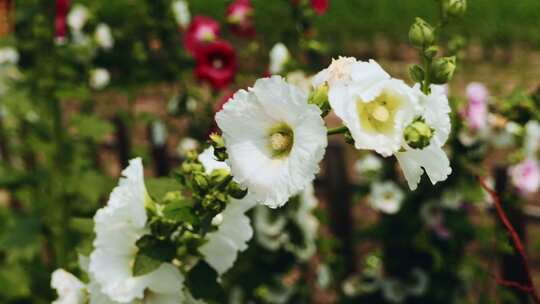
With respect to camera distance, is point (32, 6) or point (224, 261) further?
point (32, 6)

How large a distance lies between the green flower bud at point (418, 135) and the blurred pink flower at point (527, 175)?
60.8 inches

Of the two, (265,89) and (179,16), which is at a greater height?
(179,16)

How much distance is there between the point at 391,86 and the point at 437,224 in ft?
5.82

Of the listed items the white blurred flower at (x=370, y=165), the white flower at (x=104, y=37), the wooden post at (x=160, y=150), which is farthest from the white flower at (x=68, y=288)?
the wooden post at (x=160, y=150)

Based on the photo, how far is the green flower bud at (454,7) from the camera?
1.13m

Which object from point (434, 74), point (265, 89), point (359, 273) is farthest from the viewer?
point (359, 273)

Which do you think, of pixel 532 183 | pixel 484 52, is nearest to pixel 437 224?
pixel 532 183

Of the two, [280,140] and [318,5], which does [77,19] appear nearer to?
[318,5]

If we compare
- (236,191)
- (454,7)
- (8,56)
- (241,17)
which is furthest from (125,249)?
(8,56)

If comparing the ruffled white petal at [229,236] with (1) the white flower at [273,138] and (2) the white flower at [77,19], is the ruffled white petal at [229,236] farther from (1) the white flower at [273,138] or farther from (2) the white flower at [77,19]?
(2) the white flower at [77,19]

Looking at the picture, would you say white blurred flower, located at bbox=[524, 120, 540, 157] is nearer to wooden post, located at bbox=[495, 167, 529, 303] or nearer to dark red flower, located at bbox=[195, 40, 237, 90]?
wooden post, located at bbox=[495, 167, 529, 303]

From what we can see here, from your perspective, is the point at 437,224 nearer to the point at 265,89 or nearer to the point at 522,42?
the point at 265,89

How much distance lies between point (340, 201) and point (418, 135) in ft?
7.44

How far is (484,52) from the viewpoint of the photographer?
427 inches
